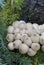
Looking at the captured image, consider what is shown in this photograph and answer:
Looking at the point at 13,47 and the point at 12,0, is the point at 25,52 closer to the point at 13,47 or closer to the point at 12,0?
the point at 13,47

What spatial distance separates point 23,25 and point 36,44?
229 mm

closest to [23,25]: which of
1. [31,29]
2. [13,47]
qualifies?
[31,29]

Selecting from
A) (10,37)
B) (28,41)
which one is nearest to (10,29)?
(10,37)

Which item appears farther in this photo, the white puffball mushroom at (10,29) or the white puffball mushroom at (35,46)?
the white puffball mushroom at (10,29)

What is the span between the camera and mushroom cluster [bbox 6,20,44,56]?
87.4 inches

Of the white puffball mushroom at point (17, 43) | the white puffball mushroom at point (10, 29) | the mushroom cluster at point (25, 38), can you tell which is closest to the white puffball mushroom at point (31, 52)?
the mushroom cluster at point (25, 38)

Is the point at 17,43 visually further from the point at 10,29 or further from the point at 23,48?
the point at 10,29

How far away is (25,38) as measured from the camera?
2.22 meters

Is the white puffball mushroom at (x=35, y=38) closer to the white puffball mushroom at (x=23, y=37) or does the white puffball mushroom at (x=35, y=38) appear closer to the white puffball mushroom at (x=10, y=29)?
the white puffball mushroom at (x=23, y=37)

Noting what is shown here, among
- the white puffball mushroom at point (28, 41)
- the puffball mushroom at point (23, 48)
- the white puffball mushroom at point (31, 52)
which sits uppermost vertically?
the white puffball mushroom at point (28, 41)

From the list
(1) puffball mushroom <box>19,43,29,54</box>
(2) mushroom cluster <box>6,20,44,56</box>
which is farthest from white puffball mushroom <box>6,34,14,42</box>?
(1) puffball mushroom <box>19,43,29,54</box>

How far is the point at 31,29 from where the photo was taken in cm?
232

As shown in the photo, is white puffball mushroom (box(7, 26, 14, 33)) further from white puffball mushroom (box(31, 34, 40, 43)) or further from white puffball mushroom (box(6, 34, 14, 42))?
white puffball mushroom (box(31, 34, 40, 43))

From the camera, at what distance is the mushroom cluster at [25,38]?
2219 mm
